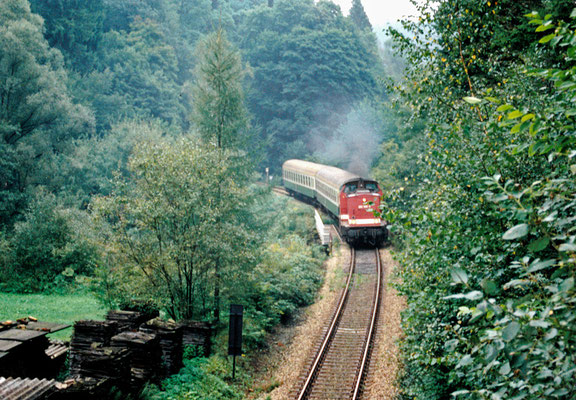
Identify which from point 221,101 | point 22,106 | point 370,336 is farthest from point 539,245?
point 22,106

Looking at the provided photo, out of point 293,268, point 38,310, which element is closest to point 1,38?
point 38,310

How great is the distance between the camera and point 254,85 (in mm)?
54000

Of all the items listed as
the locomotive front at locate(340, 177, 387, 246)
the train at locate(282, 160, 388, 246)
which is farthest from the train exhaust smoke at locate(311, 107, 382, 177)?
the locomotive front at locate(340, 177, 387, 246)

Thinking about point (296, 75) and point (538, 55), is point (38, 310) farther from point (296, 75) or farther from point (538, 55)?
point (296, 75)

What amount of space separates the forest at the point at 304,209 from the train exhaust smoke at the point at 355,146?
22cm

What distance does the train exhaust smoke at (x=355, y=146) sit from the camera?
3797cm

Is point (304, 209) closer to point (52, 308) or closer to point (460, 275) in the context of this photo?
point (52, 308)

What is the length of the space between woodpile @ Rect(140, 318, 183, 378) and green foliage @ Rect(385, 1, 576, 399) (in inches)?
225

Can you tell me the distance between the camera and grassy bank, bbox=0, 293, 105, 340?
523 inches

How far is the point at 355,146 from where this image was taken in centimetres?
4025

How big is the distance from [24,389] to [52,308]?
9.79m

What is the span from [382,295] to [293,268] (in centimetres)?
393

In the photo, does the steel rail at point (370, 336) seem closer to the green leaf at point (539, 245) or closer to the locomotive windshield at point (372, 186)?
the locomotive windshield at point (372, 186)

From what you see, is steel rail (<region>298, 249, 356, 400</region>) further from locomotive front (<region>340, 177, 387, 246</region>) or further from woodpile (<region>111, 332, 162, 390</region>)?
woodpile (<region>111, 332, 162, 390</region>)
